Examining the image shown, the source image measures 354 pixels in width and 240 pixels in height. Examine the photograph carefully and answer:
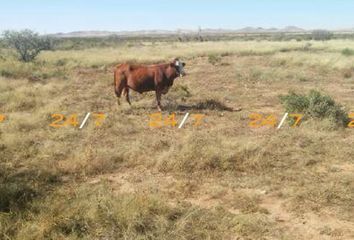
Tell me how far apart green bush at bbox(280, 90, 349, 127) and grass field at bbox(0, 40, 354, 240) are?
0.35 m

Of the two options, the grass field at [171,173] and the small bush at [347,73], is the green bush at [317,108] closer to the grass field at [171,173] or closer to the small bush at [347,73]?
the grass field at [171,173]

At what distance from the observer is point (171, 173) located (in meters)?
6.96

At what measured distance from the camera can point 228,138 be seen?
28.2ft

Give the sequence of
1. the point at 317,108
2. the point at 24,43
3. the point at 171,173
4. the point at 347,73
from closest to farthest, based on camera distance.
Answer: the point at 171,173 → the point at 317,108 → the point at 347,73 → the point at 24,43

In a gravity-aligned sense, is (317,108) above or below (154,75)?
below

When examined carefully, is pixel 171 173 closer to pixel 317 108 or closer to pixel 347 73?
pixel 317 108

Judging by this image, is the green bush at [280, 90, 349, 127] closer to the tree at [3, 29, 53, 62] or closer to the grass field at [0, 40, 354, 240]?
the grass field at [0, 40, 354, 240]

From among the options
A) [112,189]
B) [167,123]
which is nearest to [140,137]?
[167,123]

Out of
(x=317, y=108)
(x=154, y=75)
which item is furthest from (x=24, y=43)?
(x=317, y=108)

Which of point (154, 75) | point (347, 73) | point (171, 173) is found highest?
point (154, 75)

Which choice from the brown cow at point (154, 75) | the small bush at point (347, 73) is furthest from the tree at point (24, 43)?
the small bush at point (347, 73)

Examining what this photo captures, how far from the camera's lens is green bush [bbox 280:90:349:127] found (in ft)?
32.1

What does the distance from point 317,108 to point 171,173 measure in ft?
16.0

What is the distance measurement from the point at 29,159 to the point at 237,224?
4357 millimetres
